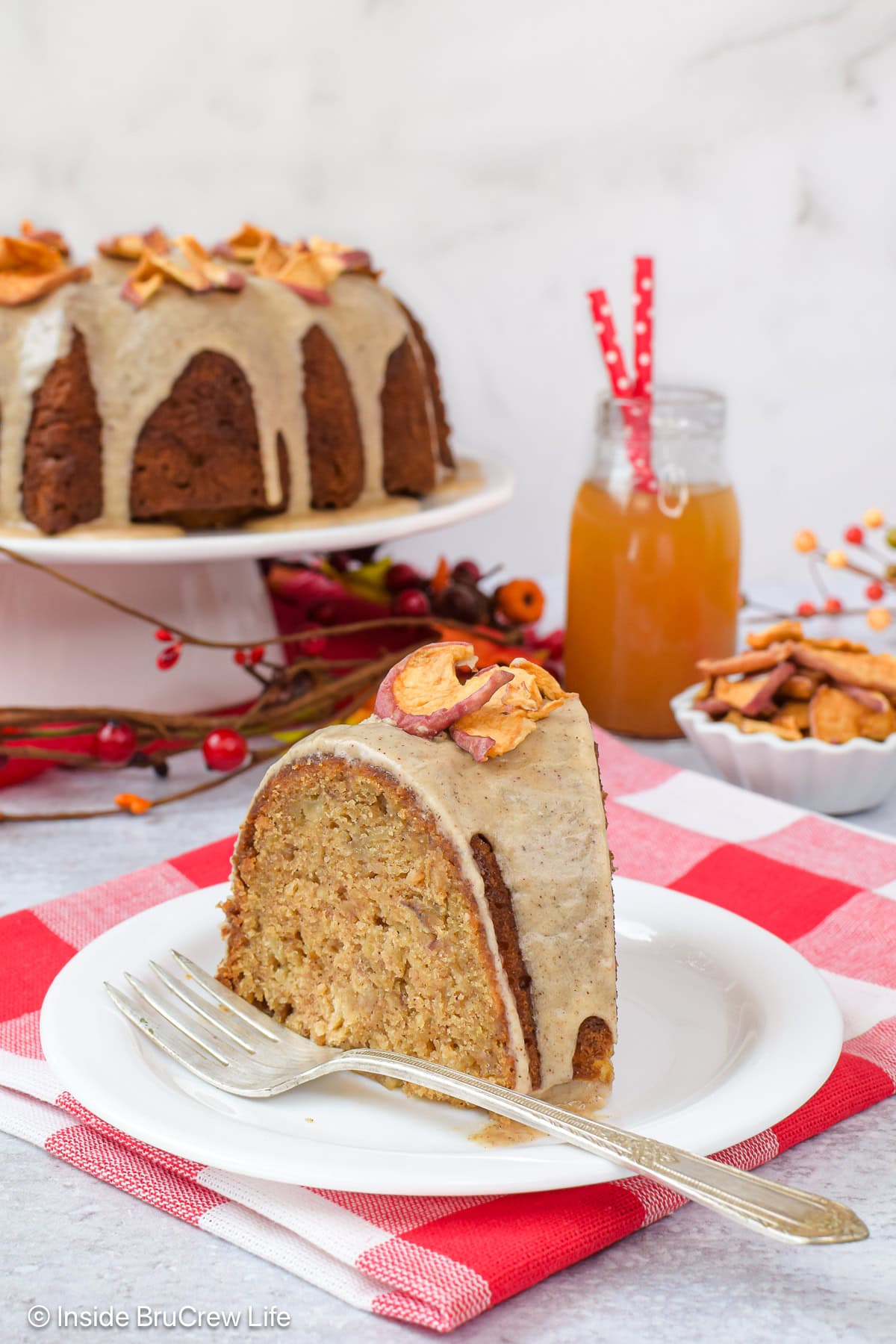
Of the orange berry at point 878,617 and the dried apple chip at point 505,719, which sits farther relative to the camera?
the orange berry at point 878,617

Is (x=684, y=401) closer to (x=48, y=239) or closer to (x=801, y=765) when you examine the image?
(x=801, y=765)

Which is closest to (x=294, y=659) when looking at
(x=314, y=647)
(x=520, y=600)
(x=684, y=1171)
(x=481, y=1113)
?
(x=314, y=647)

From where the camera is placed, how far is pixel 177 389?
1.63m

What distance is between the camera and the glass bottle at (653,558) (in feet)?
5.88

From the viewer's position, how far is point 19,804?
162 cm

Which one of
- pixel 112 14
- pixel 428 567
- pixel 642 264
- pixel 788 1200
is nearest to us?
pixel 788 1200

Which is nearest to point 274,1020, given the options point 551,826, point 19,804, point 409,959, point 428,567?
point 409,959

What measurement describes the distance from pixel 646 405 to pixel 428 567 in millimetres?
1190

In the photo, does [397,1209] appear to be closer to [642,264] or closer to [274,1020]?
[274,1020]

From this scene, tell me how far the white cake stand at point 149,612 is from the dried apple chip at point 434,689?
1.95ft

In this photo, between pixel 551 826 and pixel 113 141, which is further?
pixel 113 141

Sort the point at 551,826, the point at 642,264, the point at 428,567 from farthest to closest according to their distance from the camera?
the point at 428,567
the point at 642,264
the point at 551,826

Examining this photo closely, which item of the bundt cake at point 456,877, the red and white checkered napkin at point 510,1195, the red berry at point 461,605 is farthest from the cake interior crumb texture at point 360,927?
the red berry at point 461,605

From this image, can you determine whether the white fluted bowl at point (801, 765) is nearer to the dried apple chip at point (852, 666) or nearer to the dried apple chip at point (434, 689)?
the dried apple chip at point (852, 666)
